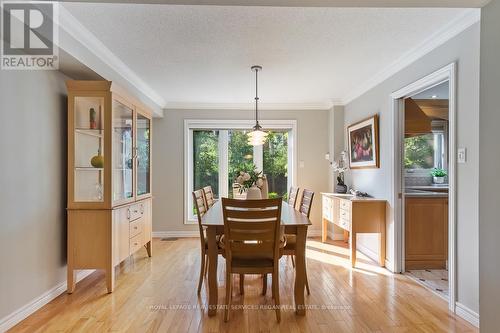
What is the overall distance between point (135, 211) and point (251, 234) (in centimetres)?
189

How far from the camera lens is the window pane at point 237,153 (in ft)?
17.9

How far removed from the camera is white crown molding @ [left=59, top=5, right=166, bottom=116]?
2.31 meters

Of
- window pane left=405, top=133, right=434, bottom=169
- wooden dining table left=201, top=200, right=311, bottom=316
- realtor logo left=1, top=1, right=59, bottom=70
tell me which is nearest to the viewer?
realtor logo left=1, top=1, right=59, bottom=70

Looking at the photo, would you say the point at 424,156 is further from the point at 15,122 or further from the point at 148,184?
the point at 15,122

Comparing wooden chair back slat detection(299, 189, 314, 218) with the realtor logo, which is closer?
the realtor logo

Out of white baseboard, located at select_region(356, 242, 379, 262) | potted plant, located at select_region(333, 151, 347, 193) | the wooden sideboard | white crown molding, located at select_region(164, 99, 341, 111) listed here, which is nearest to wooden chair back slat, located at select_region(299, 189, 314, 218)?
the wooden sideboard

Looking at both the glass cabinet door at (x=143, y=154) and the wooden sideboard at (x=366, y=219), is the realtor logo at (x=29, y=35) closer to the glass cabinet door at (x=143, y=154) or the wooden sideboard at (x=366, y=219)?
the glass cabinet door at (x=143, y=154)

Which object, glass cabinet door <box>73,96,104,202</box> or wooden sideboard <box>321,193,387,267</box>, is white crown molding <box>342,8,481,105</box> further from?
glass cabinet door <box>73,96,104,202</box>

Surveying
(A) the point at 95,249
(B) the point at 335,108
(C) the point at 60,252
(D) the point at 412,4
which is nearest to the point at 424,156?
(B) the point at 335,108

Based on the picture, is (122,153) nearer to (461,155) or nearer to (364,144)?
(364,144)

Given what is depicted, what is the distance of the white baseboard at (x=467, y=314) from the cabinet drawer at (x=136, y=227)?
3.29m

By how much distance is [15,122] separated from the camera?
235 cm

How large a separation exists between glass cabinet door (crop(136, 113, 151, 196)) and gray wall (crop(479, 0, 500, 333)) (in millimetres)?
3403

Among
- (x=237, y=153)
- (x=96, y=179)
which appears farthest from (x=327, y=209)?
(x=96, y=179)
